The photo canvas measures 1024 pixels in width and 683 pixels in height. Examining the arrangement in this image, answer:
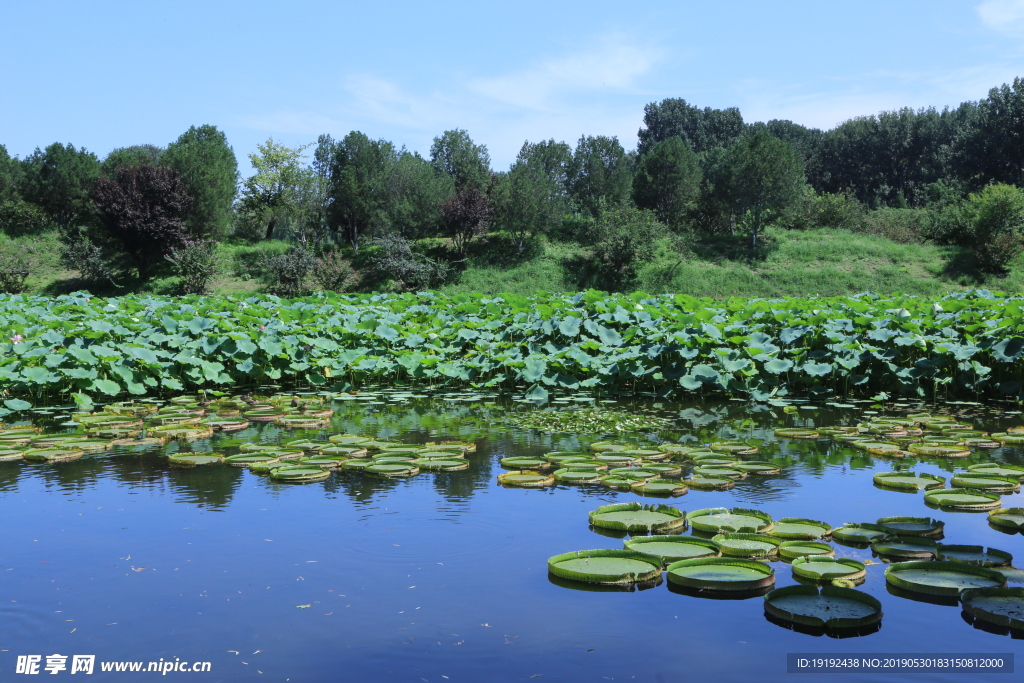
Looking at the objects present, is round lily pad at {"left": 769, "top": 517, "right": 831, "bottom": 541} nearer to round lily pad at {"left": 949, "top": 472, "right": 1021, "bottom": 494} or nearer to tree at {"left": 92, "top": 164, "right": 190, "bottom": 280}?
round lily pad at {"left": 949, "top": 472, "right": 1021, "bottom": 494}

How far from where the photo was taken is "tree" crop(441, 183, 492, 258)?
2644 centimetres

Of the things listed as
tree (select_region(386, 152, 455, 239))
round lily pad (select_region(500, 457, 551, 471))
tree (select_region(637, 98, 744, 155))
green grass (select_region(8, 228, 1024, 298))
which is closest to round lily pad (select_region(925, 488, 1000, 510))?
round lily pad (select_region(500, 457, 551, 471))

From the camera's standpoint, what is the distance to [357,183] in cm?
3022

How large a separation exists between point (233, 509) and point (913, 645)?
9.09 ft

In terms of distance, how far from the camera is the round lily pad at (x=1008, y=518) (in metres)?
3.04

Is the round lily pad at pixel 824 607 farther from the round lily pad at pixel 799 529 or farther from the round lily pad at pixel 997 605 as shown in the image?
the round lily pad at pixel 799 529

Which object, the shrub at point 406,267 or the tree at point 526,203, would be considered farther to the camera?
the tree at point 526,203

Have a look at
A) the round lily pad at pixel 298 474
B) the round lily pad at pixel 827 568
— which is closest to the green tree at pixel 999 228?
the round lily pad at pixel 827 568

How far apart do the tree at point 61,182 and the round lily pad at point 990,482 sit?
34772 millimetres

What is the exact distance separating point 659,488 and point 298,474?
6.18 ft

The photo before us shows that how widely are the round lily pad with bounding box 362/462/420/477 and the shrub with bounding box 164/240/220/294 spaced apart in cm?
2199

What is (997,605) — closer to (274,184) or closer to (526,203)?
(526,203)

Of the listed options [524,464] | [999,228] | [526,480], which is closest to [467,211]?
[999,228]

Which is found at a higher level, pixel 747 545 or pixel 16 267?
pixel 16 267
